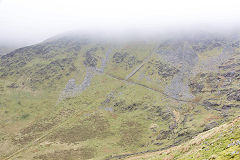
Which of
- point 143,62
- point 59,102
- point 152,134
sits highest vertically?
point 143,62

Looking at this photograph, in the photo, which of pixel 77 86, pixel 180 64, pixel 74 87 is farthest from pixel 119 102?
pixel 180 64

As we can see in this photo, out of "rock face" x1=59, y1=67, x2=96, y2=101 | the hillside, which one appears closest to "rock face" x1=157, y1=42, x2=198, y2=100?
the hillside

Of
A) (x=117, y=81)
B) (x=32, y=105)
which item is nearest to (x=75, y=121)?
(x=32, y=105)

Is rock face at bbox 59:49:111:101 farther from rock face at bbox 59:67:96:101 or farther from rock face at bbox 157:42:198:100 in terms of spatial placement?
rock face at bbox 157:42:198:100

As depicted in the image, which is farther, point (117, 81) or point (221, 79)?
point (117, 81)

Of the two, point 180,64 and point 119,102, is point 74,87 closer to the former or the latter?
point 119,102

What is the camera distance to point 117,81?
169875mm

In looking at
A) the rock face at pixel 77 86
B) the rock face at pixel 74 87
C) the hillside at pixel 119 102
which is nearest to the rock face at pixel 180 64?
the hillside at pixel 119 102

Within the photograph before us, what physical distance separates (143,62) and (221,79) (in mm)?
79474

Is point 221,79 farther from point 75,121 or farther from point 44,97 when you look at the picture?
point 44,97

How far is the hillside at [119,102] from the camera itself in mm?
94688

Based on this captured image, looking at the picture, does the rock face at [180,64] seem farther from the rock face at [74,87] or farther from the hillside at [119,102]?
the rock face at [74,87]

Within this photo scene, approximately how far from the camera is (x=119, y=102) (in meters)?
140

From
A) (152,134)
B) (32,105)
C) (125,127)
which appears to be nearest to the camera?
(152,134)
